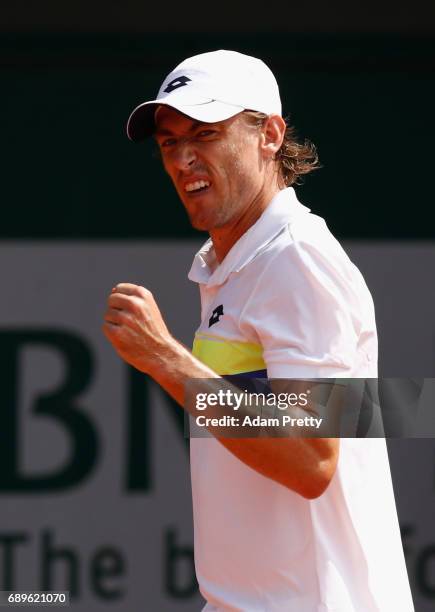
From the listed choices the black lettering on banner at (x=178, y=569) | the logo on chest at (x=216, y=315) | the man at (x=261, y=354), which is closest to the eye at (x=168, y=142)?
the man at (x=261, y=354)

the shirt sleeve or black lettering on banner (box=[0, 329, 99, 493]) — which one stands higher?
black lettering on banner (box=[0, 329, 99, 493])

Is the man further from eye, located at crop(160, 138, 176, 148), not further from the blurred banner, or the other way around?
the blurred banner

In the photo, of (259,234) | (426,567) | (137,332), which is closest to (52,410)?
(426,567)

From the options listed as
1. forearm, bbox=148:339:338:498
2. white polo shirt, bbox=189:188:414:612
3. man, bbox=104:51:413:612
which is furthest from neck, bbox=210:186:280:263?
forearm, bbox=148:339:338:498

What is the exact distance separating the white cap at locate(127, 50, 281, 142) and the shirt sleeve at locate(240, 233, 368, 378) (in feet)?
0.92

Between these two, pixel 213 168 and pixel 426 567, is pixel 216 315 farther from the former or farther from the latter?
pixel 426 567

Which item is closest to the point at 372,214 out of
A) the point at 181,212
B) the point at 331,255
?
the point at 181,212

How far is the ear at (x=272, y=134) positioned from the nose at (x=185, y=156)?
0.42ft

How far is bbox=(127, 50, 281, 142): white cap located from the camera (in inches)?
78.6

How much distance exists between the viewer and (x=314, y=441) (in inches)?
69.1

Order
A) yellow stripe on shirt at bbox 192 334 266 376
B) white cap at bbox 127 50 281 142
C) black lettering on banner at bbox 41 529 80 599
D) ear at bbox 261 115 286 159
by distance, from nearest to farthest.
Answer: yellow stripe on shirt at bbox 192 334 266 376 < white cap at bbox 127 50 281 142 < ear at bbox 261 115 286 159 < black lettering on banner at bbox 41 529 80 599

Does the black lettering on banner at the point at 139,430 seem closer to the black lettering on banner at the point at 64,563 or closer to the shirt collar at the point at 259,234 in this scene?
the black lettering on banner at the point at 64,563

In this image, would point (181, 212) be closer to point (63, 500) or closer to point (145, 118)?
point (63, 500)

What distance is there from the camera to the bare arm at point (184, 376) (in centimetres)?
176
